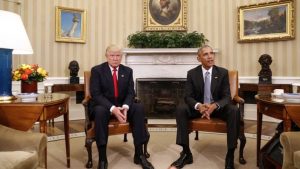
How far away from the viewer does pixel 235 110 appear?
9.56 feet

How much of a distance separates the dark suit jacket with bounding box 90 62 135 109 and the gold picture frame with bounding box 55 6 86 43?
2.72 m

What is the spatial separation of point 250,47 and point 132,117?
367cm

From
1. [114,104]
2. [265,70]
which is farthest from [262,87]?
[114,104]

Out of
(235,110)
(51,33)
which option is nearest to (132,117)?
(235,110)

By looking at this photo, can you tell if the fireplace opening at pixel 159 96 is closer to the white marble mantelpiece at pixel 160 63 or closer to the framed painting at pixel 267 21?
the white marble mantelpiece at pixel 160 63

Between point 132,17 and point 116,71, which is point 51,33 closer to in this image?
point 132,17

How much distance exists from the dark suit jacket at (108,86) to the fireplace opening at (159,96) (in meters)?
2.51

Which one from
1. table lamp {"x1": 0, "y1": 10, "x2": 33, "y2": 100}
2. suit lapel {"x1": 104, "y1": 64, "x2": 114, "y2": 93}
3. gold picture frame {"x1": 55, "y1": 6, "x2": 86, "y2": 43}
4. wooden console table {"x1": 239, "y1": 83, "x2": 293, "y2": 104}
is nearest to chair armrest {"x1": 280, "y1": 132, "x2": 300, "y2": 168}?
suit lapel {"x1": 104, "y1": 64, "x2": 114, "y2": 93}

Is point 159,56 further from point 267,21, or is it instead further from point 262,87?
point 267,21

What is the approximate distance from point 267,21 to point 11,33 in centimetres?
485

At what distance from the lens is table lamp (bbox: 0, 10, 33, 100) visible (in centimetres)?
220

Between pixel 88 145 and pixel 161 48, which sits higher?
pixel 161 48

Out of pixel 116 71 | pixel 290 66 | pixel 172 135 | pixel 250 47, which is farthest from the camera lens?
pixel 250 47

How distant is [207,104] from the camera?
10.3 feet
